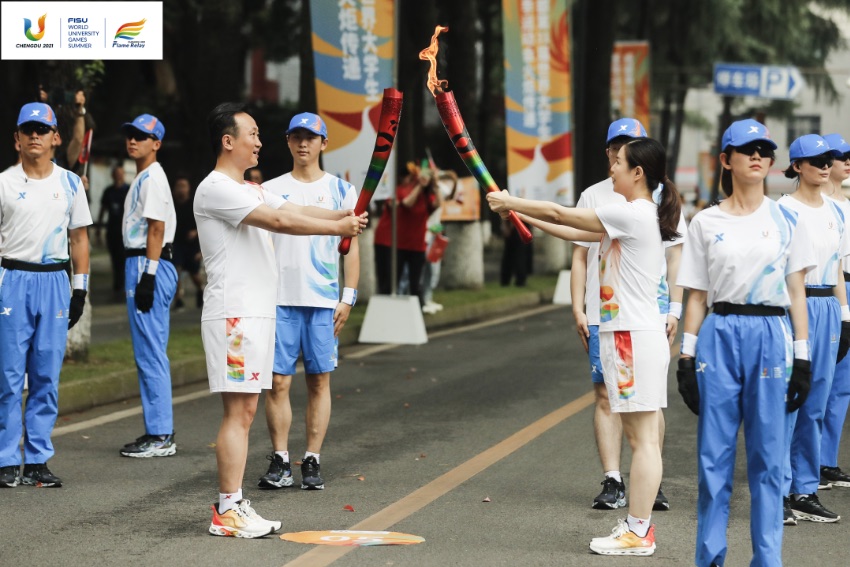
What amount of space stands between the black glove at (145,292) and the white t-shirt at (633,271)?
11.8 feet

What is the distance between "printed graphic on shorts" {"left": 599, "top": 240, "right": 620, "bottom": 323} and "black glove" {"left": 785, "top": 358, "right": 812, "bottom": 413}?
0.96 metres

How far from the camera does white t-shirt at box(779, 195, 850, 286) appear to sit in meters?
7.42

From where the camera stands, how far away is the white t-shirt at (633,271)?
641cm

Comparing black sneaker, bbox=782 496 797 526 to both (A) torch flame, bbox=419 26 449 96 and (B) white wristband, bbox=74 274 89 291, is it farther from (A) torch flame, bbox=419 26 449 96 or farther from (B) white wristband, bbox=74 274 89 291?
(B) white wristband, bbox=74 274 89 291

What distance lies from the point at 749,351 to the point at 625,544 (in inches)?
46.4

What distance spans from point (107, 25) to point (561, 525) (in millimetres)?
7820

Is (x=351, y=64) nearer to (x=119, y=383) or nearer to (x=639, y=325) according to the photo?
(x=119, y=383)

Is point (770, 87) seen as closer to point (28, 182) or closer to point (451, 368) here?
point (451, 368)

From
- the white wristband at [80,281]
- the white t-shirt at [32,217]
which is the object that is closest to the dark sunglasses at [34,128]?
the white t-shirt at [32,217]

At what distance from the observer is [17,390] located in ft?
26.9

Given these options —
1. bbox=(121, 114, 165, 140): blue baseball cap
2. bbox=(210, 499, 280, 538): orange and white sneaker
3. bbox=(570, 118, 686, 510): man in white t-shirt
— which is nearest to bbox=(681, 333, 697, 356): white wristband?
bbox=(570, 118, 686, 510): man in white t-shirt

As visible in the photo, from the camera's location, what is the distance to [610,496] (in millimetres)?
7527

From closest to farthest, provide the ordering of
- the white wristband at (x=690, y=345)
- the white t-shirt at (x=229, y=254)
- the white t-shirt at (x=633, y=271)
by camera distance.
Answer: the white wristband at (x=690, y=345)
the white t-shirt at (x=633, y=271)
the white t-shirt at (x=229, y=254)

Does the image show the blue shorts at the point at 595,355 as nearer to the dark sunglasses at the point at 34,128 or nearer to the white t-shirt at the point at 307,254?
the white t-shirt at the point at 307,254
